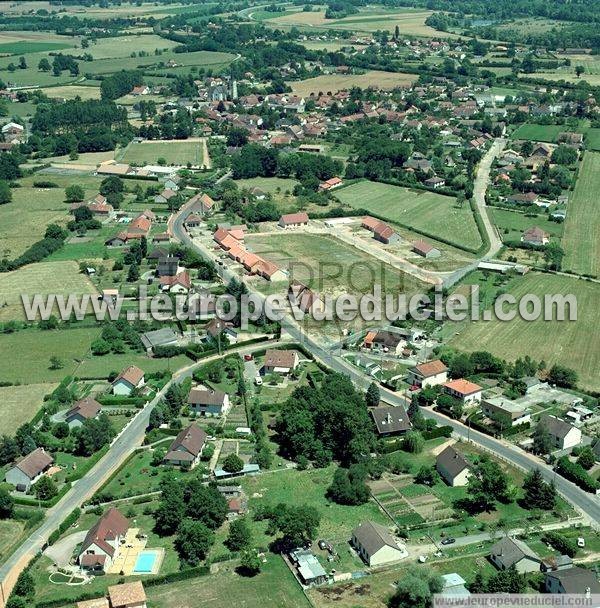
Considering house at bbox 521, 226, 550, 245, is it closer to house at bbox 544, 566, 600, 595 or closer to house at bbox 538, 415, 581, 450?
house at bbox 538, 415, 581, 450

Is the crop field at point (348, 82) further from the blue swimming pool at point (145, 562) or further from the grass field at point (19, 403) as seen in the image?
the blue swimming pool at point (145, 562)

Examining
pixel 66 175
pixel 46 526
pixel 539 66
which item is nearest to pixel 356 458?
pixel 46 526

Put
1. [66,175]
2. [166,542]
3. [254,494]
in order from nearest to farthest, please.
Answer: [166,542] → [254,494] → [66,175]

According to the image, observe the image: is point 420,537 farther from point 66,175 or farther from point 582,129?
point 582,129

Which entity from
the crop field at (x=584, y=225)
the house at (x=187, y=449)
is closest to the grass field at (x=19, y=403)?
the house at (x=187, y=449)

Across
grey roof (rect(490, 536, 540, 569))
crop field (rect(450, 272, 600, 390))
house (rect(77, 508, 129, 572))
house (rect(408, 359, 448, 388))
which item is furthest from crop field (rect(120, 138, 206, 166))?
grey roof (rect(490, 536, 540, 569))

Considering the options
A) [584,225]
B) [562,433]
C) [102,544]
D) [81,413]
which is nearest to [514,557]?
[562,433]

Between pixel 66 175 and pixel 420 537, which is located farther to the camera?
pixel 66 175
